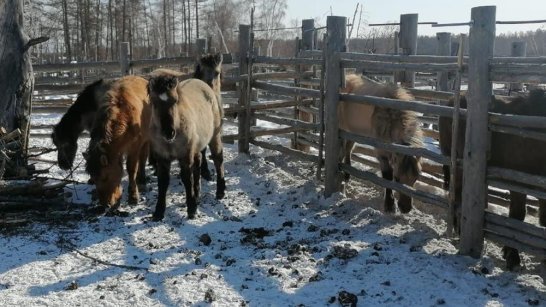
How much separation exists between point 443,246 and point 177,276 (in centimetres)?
244

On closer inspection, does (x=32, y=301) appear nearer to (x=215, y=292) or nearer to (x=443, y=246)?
(x=215, y=292)

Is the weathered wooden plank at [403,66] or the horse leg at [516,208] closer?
the horse leg at [516,208]

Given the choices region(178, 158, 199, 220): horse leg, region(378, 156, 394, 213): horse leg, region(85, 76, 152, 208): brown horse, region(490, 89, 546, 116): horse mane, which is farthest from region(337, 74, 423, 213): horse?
region(85, 76, 152, 208): brown horse

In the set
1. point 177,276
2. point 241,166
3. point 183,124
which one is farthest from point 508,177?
point 241,166

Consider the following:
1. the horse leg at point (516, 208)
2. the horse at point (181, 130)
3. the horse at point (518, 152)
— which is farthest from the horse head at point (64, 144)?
the horse leg at point (516, 208)

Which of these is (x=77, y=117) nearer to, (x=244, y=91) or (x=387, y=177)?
(x=244, y=91)

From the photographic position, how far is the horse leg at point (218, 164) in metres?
6.84

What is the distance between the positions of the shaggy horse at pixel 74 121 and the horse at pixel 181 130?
1.23 metres

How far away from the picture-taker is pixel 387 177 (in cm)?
645

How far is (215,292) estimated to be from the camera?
4.01 metres

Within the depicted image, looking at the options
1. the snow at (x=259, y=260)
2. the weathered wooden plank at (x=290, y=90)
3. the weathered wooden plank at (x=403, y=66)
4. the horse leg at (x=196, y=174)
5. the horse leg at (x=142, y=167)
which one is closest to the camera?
the snow at (x=259, y=260)

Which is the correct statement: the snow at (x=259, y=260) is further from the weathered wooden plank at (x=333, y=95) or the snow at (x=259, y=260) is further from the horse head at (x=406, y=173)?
the weathered wooden plank at (x=333, y=95)

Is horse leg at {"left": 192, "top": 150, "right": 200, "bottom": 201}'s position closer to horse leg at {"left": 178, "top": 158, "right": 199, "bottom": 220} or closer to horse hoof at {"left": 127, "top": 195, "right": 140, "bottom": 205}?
horse leg at {"left": 178, "top": 158, "right": 199, "bottom": 220}

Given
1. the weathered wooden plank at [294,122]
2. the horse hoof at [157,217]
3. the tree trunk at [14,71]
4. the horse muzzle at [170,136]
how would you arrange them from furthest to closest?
1. the weathered wooden plank at [294,122]
2. the tree trunk at [14,71]
3. the horse hoof at [157,217]
4. the horse muzzle at [170,136]
